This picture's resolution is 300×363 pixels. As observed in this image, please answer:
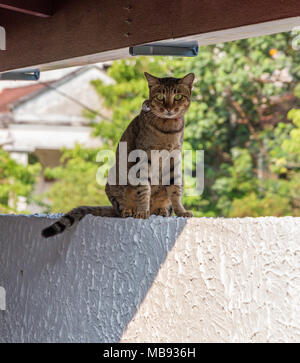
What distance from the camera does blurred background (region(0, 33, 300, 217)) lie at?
316 inches

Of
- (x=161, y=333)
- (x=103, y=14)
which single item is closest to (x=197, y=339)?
(x=161, y=333)

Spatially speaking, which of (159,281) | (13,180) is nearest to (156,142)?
(159,281)

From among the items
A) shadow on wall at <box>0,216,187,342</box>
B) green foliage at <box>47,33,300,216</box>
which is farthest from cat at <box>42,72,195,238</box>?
green foliage at <box>47,33,300,216</box>

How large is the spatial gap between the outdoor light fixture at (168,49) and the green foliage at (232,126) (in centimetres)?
531

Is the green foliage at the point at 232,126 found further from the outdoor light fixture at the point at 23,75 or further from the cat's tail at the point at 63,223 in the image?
the cat's tail at the point at 63,223

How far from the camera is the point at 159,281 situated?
1955 millimetres

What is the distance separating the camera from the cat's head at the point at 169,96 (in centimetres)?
Answer: 279

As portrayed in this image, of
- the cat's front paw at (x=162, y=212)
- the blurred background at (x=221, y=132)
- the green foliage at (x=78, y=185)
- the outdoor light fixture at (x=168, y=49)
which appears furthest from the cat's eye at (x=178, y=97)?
the green foliage at (x=78, y=185)

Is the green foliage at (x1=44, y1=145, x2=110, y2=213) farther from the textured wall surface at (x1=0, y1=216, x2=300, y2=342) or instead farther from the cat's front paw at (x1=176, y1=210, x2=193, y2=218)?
the cat's front paw at (x1=176, y1=210, x2=193, y2=218)

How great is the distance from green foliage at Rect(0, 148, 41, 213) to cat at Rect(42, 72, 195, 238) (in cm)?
605

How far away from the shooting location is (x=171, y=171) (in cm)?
274

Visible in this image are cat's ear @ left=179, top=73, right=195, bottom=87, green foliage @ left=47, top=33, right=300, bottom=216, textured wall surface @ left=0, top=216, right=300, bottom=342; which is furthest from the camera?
green foliage @ left=47, top=33, right=300, bottom=216

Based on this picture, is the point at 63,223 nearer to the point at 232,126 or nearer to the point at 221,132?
the point at 221,132

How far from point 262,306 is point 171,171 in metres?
1.21
